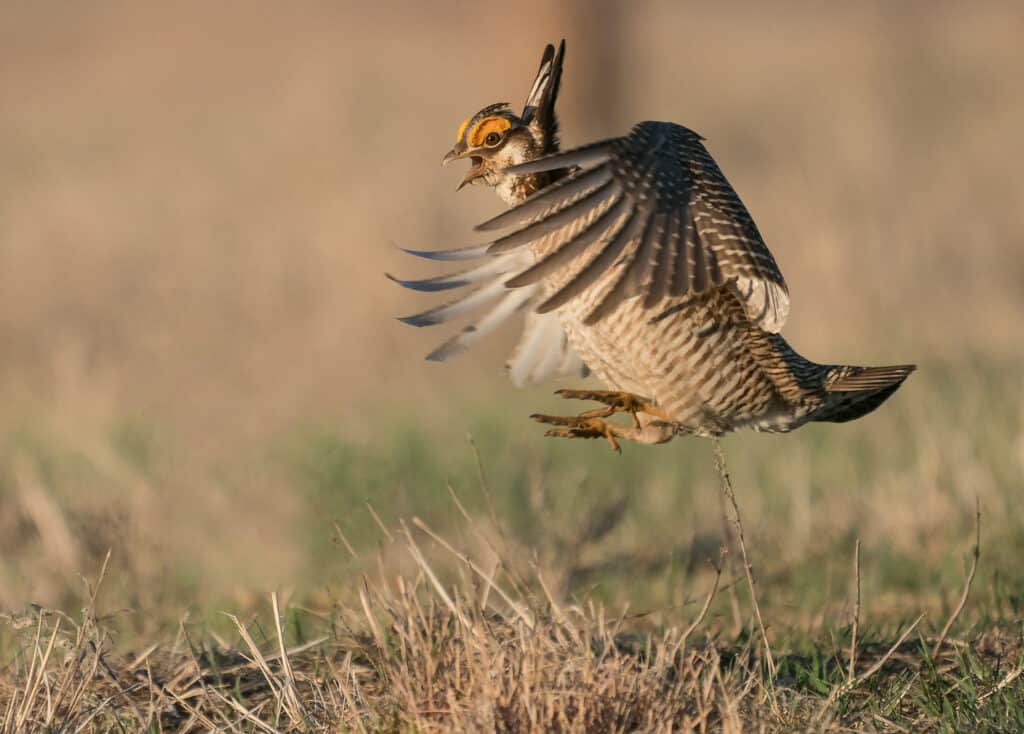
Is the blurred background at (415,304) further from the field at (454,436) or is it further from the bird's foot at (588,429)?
the bird's foot at (588,429)

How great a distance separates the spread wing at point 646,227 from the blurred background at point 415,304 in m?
0.67

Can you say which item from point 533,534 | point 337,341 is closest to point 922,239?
point 337,341

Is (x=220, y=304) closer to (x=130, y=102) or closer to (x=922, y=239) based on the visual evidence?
(x=922, y=239)

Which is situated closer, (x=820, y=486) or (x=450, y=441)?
(x=820, y=486)

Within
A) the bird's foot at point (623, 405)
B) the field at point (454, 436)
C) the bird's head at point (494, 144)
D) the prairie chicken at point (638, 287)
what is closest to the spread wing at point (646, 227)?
the prairie chicken at point (638, 287)

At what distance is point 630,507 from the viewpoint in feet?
21.1

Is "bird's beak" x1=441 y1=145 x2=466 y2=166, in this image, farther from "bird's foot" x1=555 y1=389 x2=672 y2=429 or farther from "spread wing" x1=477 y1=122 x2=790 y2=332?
"bird's foot" x1=555 y1=389 x2=672 y2=429

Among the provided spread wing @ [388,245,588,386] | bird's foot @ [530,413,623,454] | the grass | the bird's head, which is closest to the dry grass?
the grass

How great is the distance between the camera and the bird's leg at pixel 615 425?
4.02 meters

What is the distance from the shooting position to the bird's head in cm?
433

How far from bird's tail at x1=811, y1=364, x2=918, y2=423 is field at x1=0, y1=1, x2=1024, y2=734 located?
1.15ft

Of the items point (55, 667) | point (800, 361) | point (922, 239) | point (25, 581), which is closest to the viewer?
point (55, 667)

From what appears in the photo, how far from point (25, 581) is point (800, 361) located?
112 inches

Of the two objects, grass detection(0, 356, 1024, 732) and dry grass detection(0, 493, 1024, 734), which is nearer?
dry grass detection(0, 493, 1024, 734)
